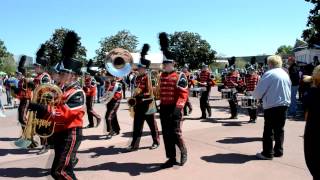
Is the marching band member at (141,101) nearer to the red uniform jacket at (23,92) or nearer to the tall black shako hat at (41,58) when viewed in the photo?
the tall black shako hat at (41,58)

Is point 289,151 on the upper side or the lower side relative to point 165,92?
lower

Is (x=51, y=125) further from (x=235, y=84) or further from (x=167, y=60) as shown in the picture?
(x=235, y=84)

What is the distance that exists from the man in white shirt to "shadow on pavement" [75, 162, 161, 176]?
6.63 ft

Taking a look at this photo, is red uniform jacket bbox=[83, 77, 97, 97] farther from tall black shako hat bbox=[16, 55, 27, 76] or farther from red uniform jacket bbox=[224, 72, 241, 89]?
red uniform jacket bbox=[224, 72, 241, 89]

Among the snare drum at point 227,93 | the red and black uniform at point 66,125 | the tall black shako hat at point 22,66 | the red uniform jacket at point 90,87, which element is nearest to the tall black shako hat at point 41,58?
the tall black shako hat at point 22,66

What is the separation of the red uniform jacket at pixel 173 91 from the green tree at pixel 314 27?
21.5m

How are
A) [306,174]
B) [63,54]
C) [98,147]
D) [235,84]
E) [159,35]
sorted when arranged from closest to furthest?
[63,54]
[306,174]
[159,35]
[98,147]
[235,84]

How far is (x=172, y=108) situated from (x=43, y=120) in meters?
2.46

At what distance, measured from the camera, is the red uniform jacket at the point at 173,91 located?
7.21m

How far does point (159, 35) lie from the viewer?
25.6 feet

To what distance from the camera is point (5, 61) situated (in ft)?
266

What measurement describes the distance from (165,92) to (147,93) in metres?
1.41

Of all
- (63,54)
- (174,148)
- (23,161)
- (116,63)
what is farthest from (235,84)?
(63,54)

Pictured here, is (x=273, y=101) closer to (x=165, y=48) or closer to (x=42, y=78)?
(x=165, y=48)
